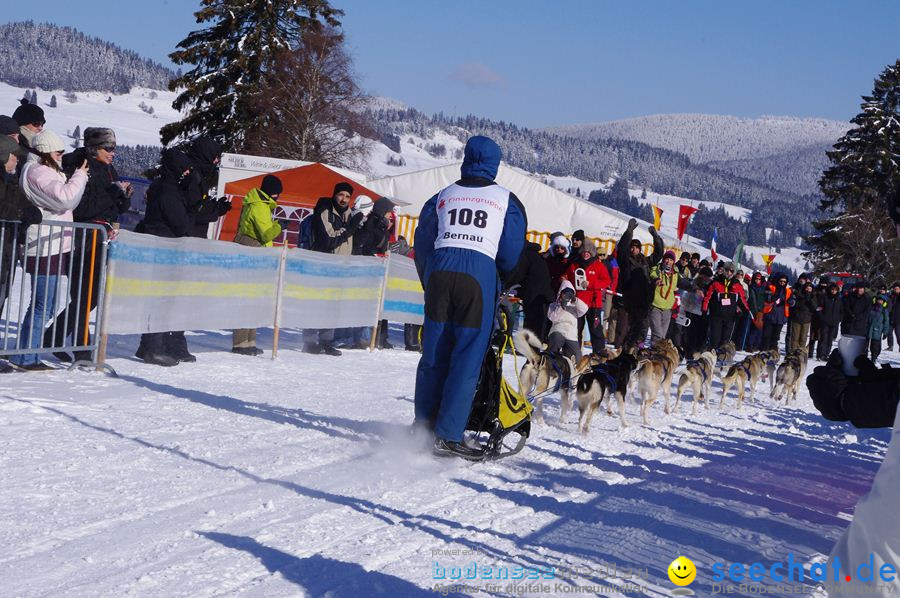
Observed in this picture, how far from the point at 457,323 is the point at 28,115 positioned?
184 inches

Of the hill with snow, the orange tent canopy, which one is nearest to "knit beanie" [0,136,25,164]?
the orange tent canopy

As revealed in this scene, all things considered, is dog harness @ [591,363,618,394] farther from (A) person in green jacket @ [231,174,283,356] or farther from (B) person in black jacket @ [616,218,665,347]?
(B) person in black jacket @ [616,218,665,347]

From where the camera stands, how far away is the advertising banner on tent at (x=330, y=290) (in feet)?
33.6

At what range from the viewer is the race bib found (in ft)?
17.3

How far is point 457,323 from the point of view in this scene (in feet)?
17.5

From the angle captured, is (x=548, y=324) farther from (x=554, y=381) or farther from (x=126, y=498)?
(x=126, y=498)

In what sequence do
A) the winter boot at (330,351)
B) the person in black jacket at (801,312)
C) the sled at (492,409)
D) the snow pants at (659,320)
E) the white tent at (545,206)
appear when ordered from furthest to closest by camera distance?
the white tent at (545,206) < the person in black jacket at (801,312) < the snow pants at (659,320) < the winter boot at (330,351) < the sled at (492,409)

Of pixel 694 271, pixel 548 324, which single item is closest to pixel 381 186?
pixel 694 271

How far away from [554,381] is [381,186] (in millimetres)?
21627

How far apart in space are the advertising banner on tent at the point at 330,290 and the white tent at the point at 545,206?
54.1 ft

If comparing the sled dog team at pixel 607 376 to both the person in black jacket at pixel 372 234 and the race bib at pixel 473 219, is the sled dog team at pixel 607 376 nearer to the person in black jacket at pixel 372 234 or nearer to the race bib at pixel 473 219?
the race bib at pixel 473 219

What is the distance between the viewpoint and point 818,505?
560 cm

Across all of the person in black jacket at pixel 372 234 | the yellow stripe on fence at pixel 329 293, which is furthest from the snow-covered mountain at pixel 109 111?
the yellow stripe on fence at pixel 329 293

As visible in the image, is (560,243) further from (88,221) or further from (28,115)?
(28,115)
